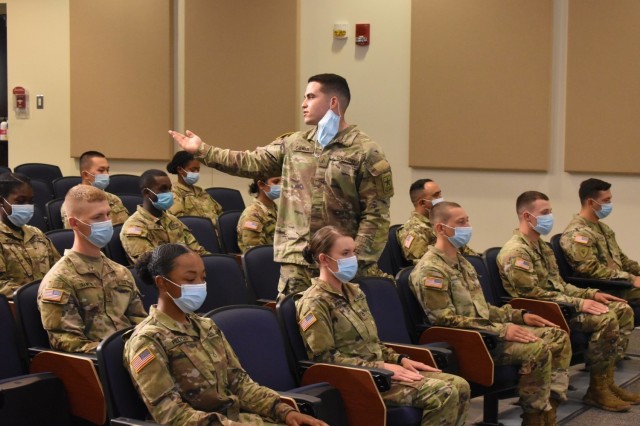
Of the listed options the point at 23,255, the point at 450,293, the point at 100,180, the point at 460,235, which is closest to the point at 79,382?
the point at 23,255

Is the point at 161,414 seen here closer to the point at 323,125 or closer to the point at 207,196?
the point at 323,125

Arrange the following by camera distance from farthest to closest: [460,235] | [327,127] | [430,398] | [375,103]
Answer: [375,103]
[460,235]
[327,127]
[430,398]

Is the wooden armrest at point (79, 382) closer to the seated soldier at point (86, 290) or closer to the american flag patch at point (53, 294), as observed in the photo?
the seated soldier at point (86, 290)

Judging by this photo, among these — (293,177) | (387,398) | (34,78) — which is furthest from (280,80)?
(387,398)

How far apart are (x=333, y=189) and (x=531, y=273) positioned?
190cm

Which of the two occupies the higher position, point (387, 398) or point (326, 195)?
point (326, 195)

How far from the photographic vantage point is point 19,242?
4.62m

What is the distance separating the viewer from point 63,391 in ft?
11.1

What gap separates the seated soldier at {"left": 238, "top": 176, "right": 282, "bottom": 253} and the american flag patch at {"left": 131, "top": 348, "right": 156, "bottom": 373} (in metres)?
3.09

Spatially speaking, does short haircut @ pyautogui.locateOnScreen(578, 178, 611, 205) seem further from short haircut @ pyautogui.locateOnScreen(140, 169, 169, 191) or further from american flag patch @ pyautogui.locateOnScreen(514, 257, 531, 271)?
short haircut @ pyautogui.locateOnScreen(140, 169, 169, 191)

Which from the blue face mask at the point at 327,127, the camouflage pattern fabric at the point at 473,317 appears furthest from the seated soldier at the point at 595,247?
the blue face mask at the point at 327,127

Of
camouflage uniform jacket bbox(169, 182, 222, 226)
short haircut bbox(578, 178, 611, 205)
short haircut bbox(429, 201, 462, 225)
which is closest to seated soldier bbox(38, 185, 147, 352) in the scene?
short haircut bbox(429, 201, 462, 225)

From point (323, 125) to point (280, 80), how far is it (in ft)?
17.3

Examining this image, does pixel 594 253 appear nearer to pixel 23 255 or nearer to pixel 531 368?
pixel 531 368
